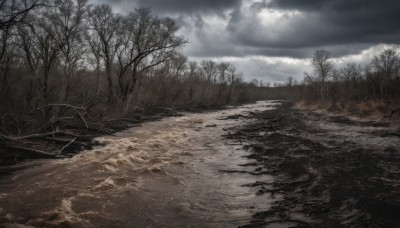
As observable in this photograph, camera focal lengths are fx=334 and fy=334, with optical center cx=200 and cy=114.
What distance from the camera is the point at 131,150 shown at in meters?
16.0

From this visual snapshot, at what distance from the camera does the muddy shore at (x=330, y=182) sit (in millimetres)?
7176

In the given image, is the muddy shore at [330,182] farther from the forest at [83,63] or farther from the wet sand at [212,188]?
the forest at [83,63]

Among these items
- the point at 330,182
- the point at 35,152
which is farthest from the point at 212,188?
the point at 35,152

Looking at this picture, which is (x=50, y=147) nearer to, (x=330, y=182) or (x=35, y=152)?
(x=35, y=152)

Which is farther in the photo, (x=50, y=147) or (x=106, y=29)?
(x=106, y=29)

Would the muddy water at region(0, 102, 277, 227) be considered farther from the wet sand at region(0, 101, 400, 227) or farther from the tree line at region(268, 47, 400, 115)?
the tree line at region(268, 47, 400, 115)

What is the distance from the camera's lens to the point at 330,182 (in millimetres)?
9695

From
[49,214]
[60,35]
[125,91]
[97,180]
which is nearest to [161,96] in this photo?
[125,91]

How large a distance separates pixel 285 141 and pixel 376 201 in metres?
10.4

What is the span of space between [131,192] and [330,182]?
18.8 feet

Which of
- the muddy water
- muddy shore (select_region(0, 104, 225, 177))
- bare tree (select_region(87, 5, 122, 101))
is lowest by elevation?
the muddy water

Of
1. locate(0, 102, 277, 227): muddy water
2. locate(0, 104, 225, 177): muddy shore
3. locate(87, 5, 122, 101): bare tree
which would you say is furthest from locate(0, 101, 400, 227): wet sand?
locate(87, 5, 122, 101): bare tree

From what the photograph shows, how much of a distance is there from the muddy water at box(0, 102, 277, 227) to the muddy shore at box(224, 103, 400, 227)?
58cm

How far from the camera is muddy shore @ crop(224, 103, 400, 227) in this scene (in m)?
7.18
